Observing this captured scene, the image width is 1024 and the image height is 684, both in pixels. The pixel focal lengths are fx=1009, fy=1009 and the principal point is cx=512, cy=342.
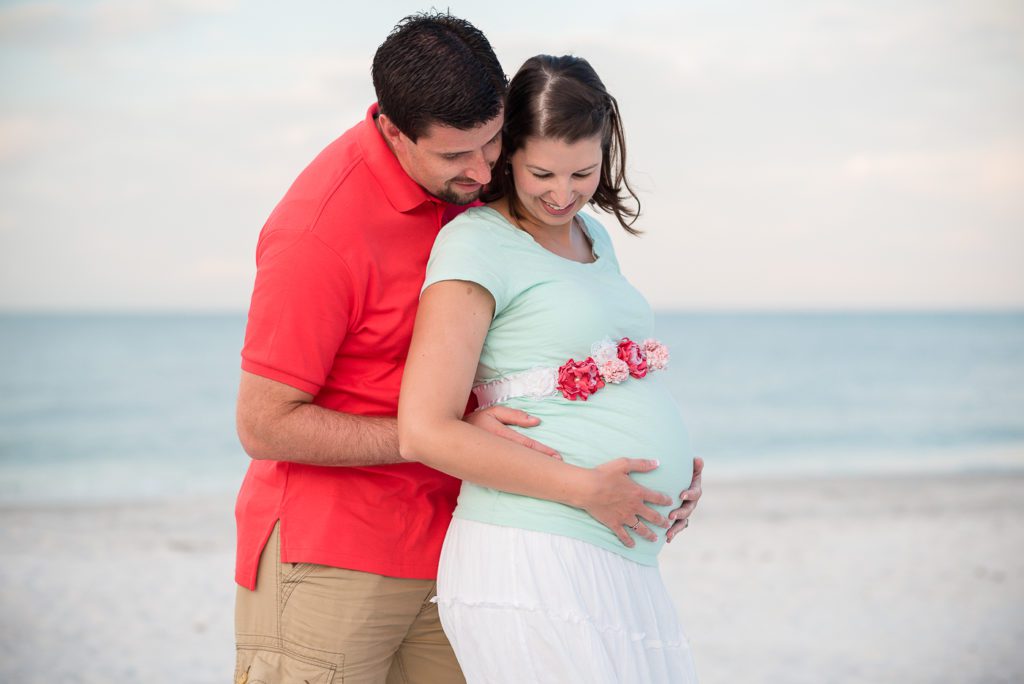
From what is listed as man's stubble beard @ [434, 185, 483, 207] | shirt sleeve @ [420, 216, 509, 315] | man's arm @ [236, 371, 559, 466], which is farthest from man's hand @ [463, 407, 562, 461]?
man's stubble beard @ [434, 185, 483, 207]

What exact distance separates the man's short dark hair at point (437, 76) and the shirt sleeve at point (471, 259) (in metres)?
0.22

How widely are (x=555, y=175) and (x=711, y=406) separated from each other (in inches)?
800

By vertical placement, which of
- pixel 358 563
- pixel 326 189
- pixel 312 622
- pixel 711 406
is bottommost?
pixel 711 406

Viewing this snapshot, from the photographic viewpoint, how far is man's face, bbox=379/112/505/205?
2086 millimetres

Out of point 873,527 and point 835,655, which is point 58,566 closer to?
point 835,655

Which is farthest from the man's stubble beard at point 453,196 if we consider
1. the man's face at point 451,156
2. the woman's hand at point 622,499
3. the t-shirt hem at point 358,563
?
the t-shirt hem at point 358,563

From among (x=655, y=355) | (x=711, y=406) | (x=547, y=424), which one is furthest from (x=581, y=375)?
(x=711, y=406)

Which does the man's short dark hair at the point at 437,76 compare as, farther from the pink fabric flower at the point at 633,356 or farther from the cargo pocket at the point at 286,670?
the cargo pocket at the point at 286,670

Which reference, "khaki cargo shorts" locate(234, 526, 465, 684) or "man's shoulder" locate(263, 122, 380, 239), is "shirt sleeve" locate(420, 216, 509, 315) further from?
"khaki cargo shorts" locate(234, 526, 465, 684)

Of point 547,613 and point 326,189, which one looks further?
point 326,189

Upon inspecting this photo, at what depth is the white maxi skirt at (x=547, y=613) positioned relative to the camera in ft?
6.56

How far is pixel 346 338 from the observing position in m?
2.16

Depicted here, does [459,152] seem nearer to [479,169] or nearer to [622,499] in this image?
[479,169]

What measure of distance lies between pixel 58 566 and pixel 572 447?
666 centimetres
